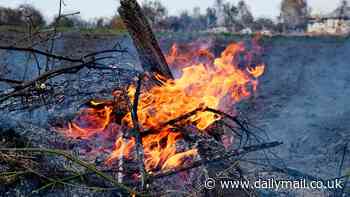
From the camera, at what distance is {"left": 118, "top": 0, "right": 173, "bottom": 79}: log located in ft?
13.9

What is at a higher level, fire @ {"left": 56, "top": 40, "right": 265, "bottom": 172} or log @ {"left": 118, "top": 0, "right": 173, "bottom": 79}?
log @ {"left": 118, "top": 0, "right": 173, "bottom": 79}

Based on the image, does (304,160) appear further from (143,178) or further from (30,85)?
(30,85)

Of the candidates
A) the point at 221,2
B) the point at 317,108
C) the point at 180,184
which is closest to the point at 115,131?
the point at 180,184

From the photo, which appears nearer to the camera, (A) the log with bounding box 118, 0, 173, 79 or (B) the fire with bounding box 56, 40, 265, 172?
(B) the fire with bounding box 56, 40, 265, 172

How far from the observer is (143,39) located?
4.27 m

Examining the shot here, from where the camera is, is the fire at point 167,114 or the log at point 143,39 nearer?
the fire at point 167,114

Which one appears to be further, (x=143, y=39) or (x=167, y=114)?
(x=143, y=39)

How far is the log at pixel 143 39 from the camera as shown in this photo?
13.9 ft

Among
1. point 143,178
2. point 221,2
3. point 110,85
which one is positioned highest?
point 221,2

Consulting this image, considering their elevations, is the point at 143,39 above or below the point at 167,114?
above

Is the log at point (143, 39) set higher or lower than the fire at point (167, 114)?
higher

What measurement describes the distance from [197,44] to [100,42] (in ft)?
9.96

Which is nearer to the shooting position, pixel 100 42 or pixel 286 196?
pixel 286 196

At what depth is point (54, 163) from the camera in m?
3.33
